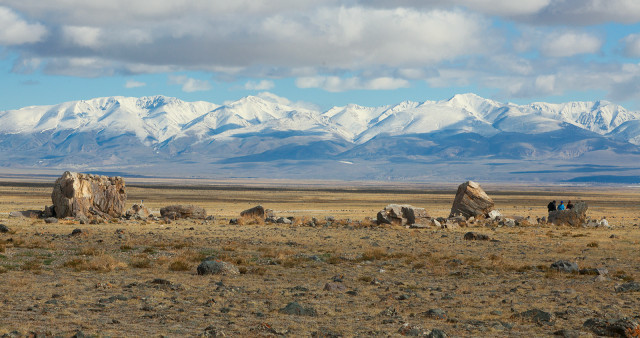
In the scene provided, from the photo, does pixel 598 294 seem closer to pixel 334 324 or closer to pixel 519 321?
pixel 519 321

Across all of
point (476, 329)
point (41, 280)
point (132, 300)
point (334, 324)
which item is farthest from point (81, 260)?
point (476, 329)

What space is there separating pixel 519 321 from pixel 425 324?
81.3 inches

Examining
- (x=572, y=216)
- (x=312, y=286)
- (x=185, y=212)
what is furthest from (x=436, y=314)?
(x=185, y=212)

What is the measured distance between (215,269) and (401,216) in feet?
87.6

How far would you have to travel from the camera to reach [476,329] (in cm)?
1459

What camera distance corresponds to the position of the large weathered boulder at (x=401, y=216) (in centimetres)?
4719

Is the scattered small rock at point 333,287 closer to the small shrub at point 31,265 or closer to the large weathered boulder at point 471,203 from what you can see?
the small shrub at point 31,265

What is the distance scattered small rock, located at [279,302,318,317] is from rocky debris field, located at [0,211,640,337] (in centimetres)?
3

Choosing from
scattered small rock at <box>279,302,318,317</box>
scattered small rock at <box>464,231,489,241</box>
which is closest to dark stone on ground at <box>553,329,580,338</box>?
scattered small rock at <box>279,302,318,317</box>

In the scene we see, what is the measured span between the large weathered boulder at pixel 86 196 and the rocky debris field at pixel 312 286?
40.9ft

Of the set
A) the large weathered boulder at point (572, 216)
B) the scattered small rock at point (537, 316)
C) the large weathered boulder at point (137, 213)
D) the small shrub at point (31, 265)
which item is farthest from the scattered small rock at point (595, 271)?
the large weathered boulder at point (137, 213)

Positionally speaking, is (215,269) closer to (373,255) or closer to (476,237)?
(373,255)

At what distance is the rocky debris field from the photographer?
14656 mm

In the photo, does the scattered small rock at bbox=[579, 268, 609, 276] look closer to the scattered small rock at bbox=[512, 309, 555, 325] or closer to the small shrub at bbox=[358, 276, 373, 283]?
the small shrub at bbox=[358, 276, 373, 283]
